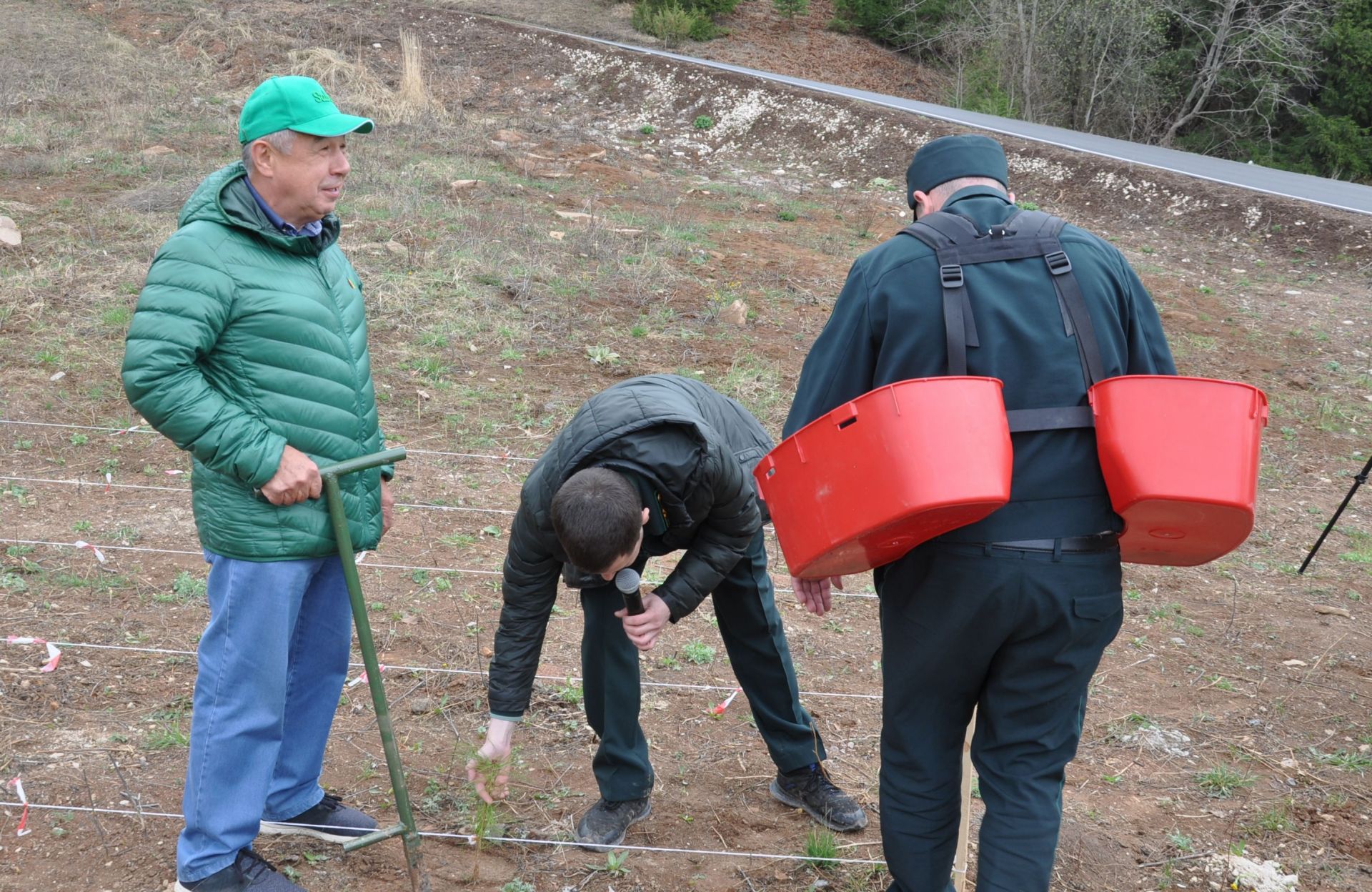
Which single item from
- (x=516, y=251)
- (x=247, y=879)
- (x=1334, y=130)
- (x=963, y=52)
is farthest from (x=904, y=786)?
(x=963, y=52)

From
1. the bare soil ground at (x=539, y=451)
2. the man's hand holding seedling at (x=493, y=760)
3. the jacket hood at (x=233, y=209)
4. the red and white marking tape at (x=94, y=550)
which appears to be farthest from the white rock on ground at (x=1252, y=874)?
the red and white marking tape at (x=94, y=550)

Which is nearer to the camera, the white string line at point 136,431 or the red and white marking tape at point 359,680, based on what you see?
the red and white marking tape at point 359,680

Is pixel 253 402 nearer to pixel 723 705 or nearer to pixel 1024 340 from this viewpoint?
pixel 1024 340

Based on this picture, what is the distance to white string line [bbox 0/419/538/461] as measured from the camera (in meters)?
5.36

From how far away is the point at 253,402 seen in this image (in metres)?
2.37

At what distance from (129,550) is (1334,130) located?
677 inches

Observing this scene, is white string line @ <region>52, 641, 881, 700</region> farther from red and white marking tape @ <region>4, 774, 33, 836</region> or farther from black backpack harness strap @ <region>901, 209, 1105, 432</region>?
black backpack harness strap @ <region>901, 209, 1105, 432</region>

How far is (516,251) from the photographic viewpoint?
873 centimetres

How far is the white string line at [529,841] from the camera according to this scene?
285 cm

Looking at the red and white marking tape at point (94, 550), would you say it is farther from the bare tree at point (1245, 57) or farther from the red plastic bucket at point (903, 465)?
the bare tree at point (1245, 57)

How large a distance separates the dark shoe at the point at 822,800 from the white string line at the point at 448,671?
65cm

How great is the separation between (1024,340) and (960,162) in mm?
460

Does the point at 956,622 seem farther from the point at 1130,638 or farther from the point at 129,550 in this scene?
the point at 129,550

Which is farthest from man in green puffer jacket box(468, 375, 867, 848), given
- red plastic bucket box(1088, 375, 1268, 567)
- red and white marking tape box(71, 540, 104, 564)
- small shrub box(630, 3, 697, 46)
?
small shrub box(630, 3, 697, 46)
